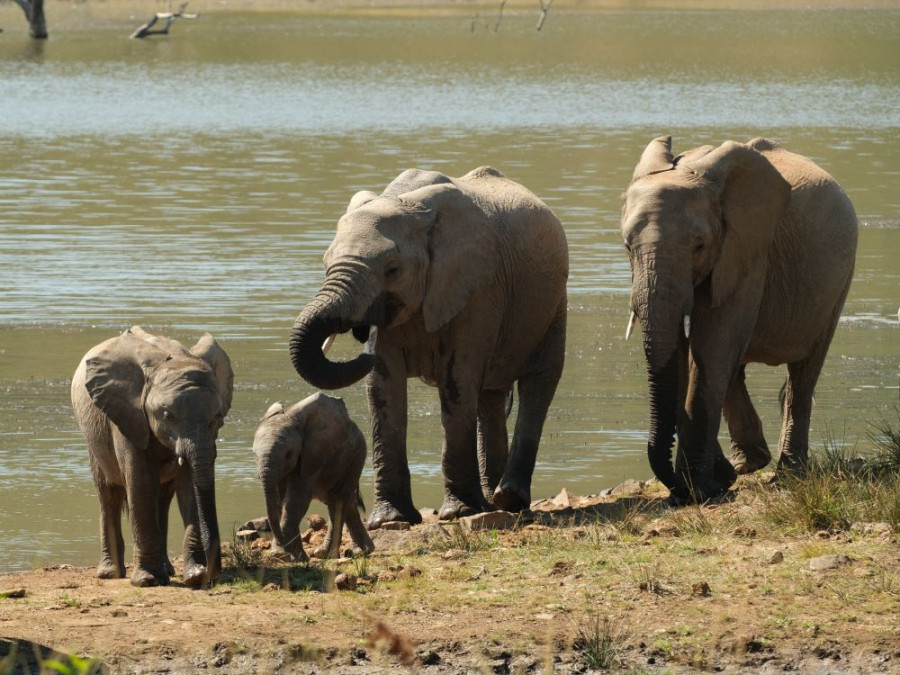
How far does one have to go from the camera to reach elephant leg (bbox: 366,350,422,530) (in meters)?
10.7

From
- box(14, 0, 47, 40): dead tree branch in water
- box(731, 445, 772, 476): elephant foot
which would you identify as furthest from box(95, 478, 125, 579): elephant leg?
box(14, 0, 47, 40): dead tree branch in water

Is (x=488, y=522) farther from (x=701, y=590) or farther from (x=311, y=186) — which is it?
(x=311, y=186)

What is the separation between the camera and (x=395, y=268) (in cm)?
1023

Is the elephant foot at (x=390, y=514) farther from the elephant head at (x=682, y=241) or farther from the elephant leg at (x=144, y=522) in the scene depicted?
the elephant leg at (x=144, y=522)

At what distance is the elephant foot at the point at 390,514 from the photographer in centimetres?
1069

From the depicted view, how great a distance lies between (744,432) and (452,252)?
2.55 metres

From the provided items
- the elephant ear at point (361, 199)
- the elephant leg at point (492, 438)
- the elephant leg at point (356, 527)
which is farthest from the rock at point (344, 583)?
the elephant leg at point (492, 438)

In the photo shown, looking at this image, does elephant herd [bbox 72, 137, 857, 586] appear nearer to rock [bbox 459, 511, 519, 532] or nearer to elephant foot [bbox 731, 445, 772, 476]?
elephant foot [bbox 731, 445, 772, 476]

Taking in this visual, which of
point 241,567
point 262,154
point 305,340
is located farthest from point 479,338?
point 262,154

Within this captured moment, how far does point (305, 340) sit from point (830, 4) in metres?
98.8

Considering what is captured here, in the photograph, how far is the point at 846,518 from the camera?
9.09m

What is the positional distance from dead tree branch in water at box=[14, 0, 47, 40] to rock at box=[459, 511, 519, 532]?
70860 mm

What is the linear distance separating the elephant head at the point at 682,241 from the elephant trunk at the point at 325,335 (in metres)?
1.60

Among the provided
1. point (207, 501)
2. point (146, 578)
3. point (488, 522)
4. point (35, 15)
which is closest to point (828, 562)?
point (488, 522)
